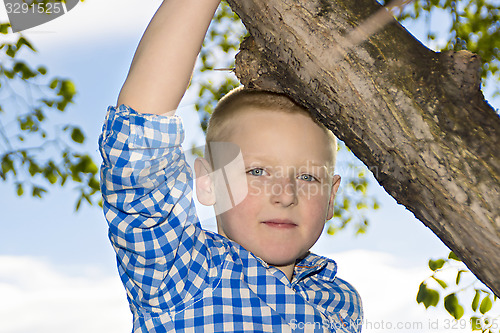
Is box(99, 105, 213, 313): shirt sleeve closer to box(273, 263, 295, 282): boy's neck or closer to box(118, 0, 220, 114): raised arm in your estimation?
box(118, 0, 220, 114): raised arm

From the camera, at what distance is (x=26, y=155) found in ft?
18.0

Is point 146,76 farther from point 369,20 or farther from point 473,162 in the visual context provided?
point 473,162

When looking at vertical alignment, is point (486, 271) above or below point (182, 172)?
below

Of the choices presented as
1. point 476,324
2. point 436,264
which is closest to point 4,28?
point 436,264

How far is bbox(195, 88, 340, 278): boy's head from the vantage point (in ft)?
6.76

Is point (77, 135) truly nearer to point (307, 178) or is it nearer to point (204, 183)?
point (204, 183)

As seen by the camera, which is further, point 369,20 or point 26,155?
point 26,155

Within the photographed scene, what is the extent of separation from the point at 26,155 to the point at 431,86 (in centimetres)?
514

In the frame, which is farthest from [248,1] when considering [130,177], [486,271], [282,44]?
[486,271]

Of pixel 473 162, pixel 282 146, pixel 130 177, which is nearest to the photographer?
pixel 473 162

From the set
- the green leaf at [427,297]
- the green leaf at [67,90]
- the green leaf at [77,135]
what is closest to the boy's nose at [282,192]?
the green leaf at [427,297]

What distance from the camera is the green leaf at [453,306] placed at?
3260 mm

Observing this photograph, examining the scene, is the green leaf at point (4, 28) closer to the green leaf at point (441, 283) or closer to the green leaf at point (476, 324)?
the green leaf at point (441, 283)

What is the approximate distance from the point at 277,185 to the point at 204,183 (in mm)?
405
